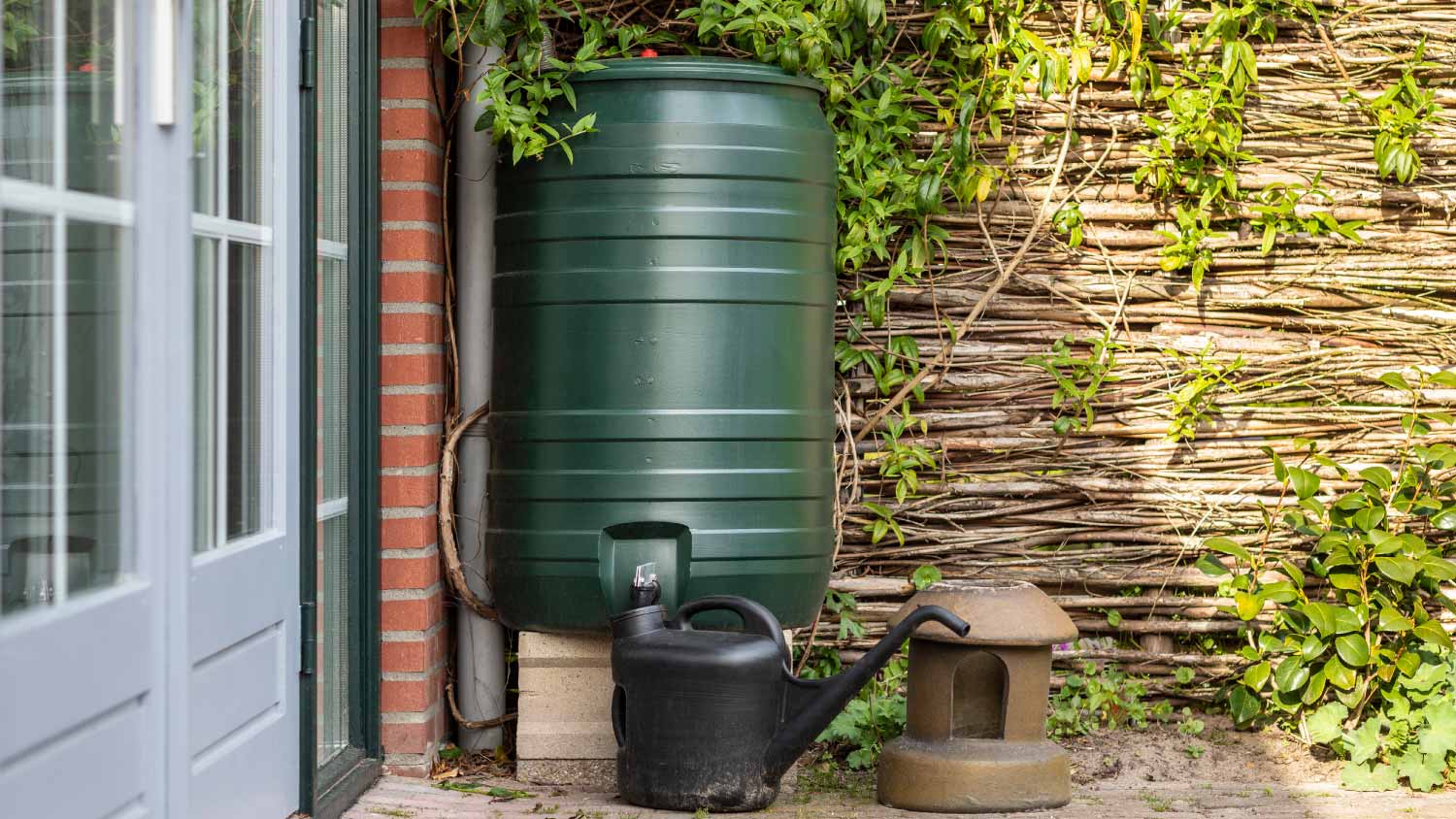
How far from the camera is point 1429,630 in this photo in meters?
2.99

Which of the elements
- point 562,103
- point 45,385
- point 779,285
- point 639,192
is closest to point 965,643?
point 779,285

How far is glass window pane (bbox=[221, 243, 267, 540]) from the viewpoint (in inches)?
80.4

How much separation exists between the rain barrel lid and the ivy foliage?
1.46 m

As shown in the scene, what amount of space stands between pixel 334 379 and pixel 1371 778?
2.19 meters

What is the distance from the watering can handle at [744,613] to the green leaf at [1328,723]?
47.6 inches

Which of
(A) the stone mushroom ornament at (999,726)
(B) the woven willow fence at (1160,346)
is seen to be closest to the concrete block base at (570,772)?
(A) the stone mushroom ornament at (999,726)

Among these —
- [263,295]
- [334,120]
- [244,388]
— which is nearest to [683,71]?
[334,120]

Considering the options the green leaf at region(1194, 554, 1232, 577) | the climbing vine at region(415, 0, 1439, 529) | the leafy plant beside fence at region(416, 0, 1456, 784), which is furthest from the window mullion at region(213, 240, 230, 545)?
the green leaf at region(1194, 554, 1232, 577)

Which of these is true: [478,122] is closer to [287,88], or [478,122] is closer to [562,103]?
[562,103]

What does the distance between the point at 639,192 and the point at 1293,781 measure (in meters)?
1.80

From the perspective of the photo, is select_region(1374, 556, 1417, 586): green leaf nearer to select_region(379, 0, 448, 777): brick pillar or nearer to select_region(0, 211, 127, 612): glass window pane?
select_region(379, 0, 448, 777): brick pillar

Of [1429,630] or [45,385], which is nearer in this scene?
[45,385]

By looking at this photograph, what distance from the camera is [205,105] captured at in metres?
1.95

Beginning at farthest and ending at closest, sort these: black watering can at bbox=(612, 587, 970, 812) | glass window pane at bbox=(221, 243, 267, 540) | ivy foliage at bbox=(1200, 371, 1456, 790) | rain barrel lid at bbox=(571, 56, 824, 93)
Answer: ivy foliage at bbox=(1200, 371, 1456, 790) → rain barrel lid at bbox=(571, 56, 824, 93) → black watering can at bbox=(612, 587, 970, 812) → glass window pane at bbox=(221, 243, 267, 540)
